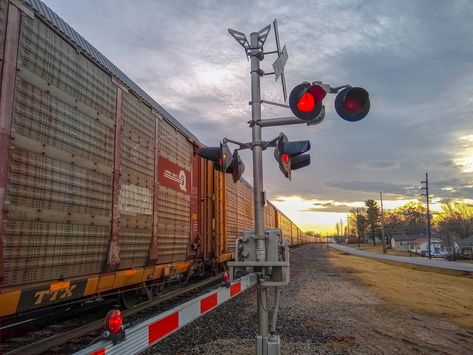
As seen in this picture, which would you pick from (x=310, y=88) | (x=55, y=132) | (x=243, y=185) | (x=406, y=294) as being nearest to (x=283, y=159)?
(x=310, y=88)

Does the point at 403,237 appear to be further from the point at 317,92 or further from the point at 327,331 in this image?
the point at 317,92

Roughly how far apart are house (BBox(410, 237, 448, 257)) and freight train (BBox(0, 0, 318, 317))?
67634mm

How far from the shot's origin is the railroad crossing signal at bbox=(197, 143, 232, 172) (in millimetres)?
4699

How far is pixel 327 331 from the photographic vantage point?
23.1 feet

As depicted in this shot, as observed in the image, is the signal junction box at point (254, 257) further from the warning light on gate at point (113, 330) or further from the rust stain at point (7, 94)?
the rust stain at point (7, 94)

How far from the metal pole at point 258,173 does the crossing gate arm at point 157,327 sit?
0.72 metres

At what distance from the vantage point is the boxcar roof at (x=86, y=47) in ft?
15.6

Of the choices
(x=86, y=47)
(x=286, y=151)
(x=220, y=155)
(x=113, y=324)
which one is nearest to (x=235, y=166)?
(x=220, y=155)

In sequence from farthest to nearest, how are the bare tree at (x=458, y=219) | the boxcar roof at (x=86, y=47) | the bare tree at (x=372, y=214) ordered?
the bare tree at (x=372, y=214) < the bare tree at (x=458, y=219) < the boxcar roof at (x=86, y=47)

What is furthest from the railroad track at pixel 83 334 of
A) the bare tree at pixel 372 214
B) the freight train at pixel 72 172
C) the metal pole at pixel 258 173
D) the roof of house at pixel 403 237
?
the bare tree at pixel 372 214

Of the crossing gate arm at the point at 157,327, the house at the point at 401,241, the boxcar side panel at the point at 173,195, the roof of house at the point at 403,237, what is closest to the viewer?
the crossing gate arm at the point at 157,327

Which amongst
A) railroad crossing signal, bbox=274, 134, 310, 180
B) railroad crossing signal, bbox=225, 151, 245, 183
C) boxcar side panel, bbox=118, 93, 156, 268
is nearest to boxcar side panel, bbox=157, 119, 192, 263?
boxcar side panel, bbox=118, 93, 156, 268

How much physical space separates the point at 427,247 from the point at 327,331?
278ft

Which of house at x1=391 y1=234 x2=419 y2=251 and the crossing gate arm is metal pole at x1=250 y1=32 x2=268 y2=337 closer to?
the crossing gate arm
